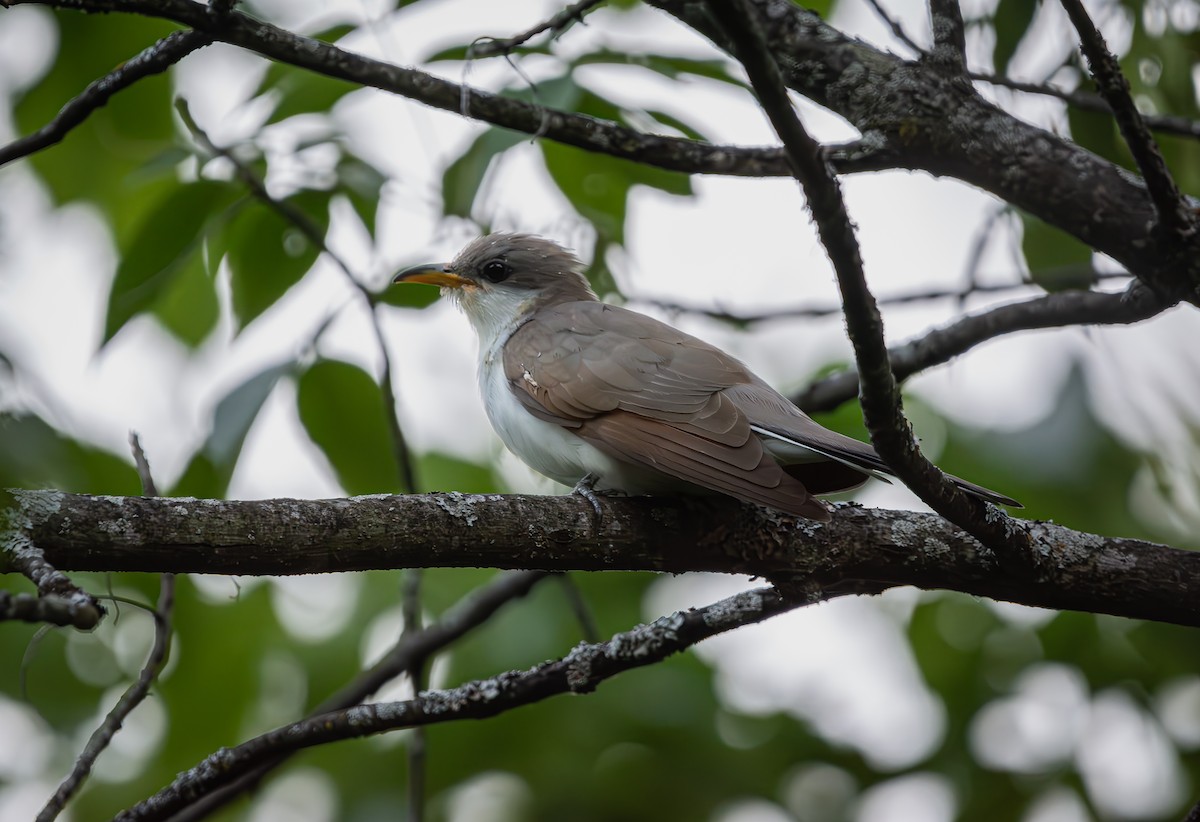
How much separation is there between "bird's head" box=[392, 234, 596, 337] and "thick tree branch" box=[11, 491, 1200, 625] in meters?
1.99

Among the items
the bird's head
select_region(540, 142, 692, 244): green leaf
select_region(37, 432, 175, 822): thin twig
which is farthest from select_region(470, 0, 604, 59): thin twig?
the bird's head

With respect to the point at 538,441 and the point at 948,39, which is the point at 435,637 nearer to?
the point at 538,441

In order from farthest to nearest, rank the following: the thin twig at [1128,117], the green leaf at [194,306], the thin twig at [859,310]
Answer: the green leaf at [194,306], the thin twig at [1128,117], the thin twig at [859,310]

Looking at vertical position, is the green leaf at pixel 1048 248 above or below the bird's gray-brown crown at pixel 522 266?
above

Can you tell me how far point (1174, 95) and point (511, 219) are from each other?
2520 mm

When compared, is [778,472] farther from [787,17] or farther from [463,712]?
[787,17]

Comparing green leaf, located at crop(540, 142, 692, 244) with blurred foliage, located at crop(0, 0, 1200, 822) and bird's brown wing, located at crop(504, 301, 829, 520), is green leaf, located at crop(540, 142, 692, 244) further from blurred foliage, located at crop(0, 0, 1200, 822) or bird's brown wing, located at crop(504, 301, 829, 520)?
bird's brown wing, located at crop(504, 301, 829, 520)

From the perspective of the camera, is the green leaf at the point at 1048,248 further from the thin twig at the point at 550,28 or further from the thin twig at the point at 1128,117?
the thin twig at the point at 550,28

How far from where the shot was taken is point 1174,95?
391 centimetres

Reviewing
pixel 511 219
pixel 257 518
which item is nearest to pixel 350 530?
pixel 257 518

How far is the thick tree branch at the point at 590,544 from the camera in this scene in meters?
2.34

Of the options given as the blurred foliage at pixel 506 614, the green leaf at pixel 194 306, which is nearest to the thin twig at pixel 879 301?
the blurred foliage at pixel 506 614

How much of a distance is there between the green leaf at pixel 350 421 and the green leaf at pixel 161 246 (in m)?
0.57

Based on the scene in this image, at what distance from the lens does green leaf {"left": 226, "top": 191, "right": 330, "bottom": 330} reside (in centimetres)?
393
